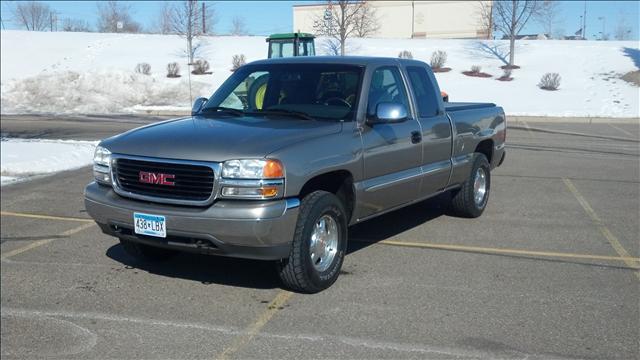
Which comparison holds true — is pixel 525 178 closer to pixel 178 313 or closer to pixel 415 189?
pixel 415 189

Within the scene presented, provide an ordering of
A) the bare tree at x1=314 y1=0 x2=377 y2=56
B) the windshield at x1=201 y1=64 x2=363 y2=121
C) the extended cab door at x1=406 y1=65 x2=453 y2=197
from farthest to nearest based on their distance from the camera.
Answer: the bare tree at x1=314 y1=0 x2=377 y2=56, the extended cab door at x1=406 y1=65 x2=453 y2=197, the windshield at x1=201 y1=64 x2=363 y2=121

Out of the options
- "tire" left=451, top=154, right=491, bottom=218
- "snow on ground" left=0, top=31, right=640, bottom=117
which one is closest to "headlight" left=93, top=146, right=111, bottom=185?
"tire" left=451, top=154, right=491, bottom=218

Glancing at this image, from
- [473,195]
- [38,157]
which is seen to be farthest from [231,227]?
[38,157]

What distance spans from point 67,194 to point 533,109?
22.0 meters

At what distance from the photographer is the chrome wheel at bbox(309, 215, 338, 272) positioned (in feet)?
17.2

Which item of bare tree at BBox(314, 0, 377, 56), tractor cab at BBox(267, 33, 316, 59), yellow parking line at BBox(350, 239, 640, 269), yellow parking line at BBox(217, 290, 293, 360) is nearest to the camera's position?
yellow parking line at BBox(217, 290, 293, 360)

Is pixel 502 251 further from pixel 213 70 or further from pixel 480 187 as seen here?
pixel 213 70

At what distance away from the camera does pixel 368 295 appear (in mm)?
5250

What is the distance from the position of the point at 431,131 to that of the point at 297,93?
1543 millimetres

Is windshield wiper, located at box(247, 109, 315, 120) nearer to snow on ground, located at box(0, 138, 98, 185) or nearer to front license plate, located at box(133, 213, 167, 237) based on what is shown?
front license plate, located at box(133, 213, 167, 237)

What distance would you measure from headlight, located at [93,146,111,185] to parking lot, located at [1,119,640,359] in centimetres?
88

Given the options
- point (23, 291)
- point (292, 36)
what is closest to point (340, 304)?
point (23, 291)

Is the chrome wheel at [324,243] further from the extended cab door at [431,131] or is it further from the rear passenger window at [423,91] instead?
the rear passenger window at [423,91]

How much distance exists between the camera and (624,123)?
23.3 meters
